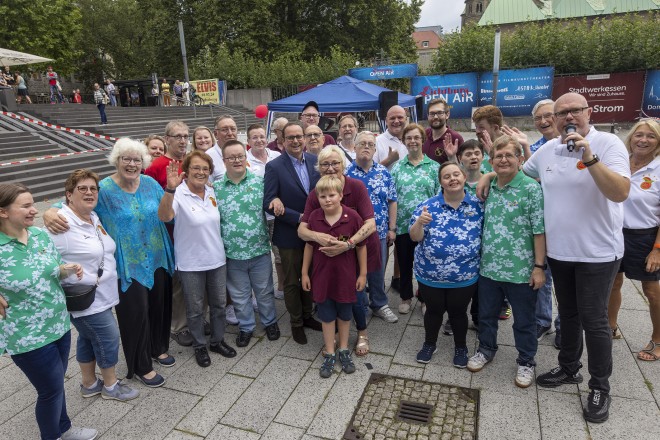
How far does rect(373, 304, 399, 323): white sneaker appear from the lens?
13.9ft

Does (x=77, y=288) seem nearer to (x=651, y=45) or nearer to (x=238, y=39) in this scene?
(x=651, y=45)

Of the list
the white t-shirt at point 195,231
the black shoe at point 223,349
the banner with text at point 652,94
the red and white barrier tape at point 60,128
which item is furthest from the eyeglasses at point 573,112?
the banner with text at point 652,94

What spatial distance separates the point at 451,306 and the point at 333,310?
3.17 ft

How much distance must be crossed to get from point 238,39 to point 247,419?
28566 millimetres

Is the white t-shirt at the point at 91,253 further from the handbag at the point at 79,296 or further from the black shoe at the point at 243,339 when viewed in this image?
the black shoe at the point at 243,339

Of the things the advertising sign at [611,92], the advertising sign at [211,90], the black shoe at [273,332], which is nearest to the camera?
the black shoe at [273,332]

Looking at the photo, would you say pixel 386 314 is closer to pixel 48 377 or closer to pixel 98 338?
pixel 98 338

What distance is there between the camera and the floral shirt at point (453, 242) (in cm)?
320

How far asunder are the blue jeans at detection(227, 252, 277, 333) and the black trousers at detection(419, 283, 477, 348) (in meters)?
1.44

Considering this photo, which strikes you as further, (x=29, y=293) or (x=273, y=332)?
(x=273, y=332)

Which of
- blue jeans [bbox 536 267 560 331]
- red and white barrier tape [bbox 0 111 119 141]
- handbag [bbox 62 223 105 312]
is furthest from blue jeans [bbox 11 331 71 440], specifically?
red and white barrier tape [bbox 0 111 119 141]

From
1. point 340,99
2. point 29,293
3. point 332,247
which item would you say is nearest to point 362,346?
point 332,247

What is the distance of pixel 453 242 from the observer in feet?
10.5

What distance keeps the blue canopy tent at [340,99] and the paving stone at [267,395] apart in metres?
7.19
